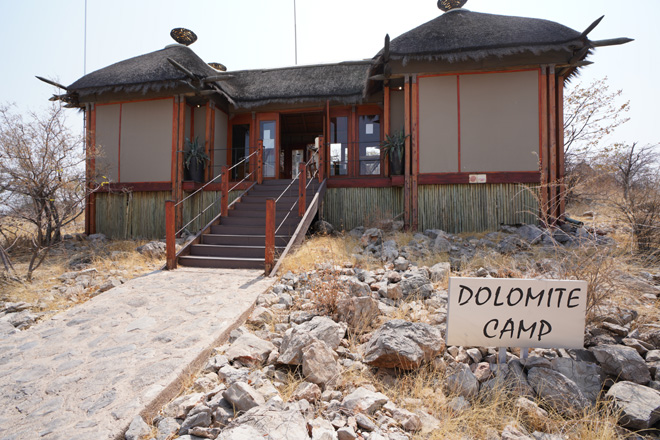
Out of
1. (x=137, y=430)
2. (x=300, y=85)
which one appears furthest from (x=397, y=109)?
(x=137, y=430)

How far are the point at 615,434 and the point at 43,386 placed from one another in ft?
13.3

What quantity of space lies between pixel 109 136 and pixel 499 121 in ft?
35.8

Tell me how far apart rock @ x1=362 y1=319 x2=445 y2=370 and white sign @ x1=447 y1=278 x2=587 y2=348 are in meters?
0.26

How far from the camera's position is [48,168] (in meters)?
7.09

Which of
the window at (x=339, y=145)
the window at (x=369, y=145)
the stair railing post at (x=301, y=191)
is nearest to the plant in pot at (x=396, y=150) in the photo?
the window at (x=369, y=145)

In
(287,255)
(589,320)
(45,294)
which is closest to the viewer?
(589,320)

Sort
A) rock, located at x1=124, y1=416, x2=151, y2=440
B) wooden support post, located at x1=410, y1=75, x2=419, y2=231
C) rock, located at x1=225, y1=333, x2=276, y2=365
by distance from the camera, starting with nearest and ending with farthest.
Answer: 1. rock, located at x1=124, y1=416, x2=151, y2=440
2. rock, located at x1=225, y1=333, x2=276, y2=365
3. wooden support post, located at x1=410, y1=75, x2=419, y2=231

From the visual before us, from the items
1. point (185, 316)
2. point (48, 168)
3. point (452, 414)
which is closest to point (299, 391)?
point (452, 414)

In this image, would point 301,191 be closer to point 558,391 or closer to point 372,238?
point 372,238

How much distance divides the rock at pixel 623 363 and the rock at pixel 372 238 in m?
4.32

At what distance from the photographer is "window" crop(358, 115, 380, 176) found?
10.3 metres

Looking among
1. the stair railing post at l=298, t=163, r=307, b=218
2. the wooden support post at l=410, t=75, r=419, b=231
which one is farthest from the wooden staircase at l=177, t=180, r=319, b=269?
the wooden support post at l=410, t=75, r=419, b=231

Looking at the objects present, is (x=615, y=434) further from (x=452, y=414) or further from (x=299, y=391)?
(x=299, y=391)

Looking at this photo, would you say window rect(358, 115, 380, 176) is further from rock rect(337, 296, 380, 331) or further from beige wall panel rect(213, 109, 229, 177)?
rock rect(337, 296, 380, 331)
